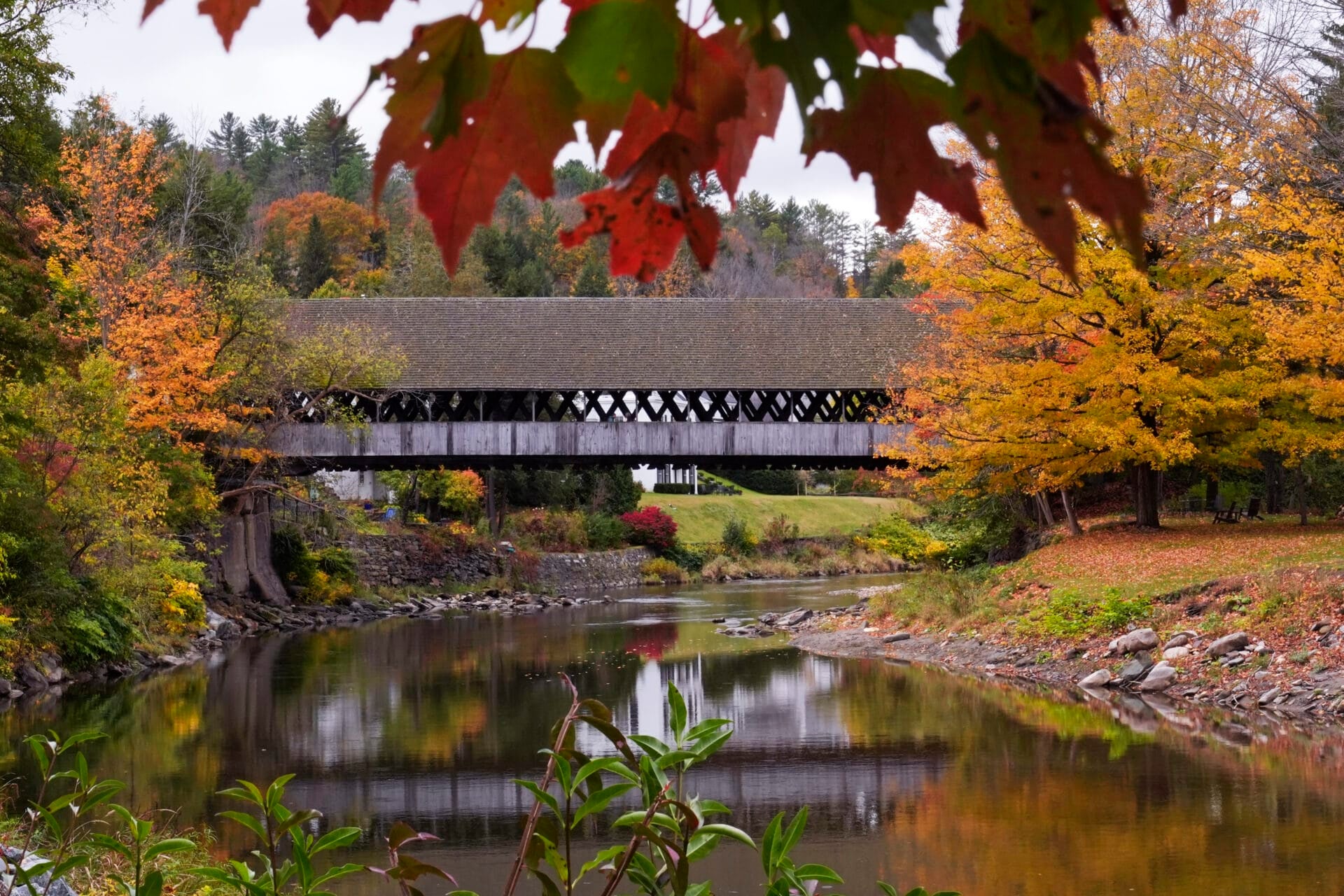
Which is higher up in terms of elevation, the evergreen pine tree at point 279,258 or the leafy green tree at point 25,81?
the evergreen pine tree at point 279,258

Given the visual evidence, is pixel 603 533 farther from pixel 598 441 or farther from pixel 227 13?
pixel 227 13

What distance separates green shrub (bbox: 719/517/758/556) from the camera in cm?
3866

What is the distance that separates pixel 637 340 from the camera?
1005 inches

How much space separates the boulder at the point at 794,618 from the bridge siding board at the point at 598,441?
3.66 meters

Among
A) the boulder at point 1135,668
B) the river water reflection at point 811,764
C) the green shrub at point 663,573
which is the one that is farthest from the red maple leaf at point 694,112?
the green shrub at point 663,573

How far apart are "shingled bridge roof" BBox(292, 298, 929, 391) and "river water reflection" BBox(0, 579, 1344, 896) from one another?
8070mm

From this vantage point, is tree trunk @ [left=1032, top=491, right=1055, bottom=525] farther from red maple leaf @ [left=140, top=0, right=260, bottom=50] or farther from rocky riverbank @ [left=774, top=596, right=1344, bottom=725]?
red maple leaf @ [left=140, top=0, right=260, bottom=50]

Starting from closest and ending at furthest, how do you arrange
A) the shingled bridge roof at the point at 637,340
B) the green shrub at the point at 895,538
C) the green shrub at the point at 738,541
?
the shingled bridge roof at the point at 637,340, the green shrub at the point at 895,538, the green shrub at the point at 738,541

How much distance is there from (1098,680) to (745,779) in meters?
4.79

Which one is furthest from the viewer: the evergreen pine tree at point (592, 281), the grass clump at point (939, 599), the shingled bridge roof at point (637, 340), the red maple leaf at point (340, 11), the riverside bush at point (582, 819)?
the evergreen pine tree at point (592, 281)

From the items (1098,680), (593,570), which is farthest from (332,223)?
(1098,680)

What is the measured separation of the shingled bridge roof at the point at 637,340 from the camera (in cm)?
2423

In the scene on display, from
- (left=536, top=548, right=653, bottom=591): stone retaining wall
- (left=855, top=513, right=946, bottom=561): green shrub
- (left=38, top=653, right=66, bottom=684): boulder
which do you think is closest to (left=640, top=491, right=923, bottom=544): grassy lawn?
(left=855, top=513, right=946, bottom=561): green shrub

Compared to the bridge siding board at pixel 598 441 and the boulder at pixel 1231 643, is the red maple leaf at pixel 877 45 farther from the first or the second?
the bridge siding board at pixel 598 441
